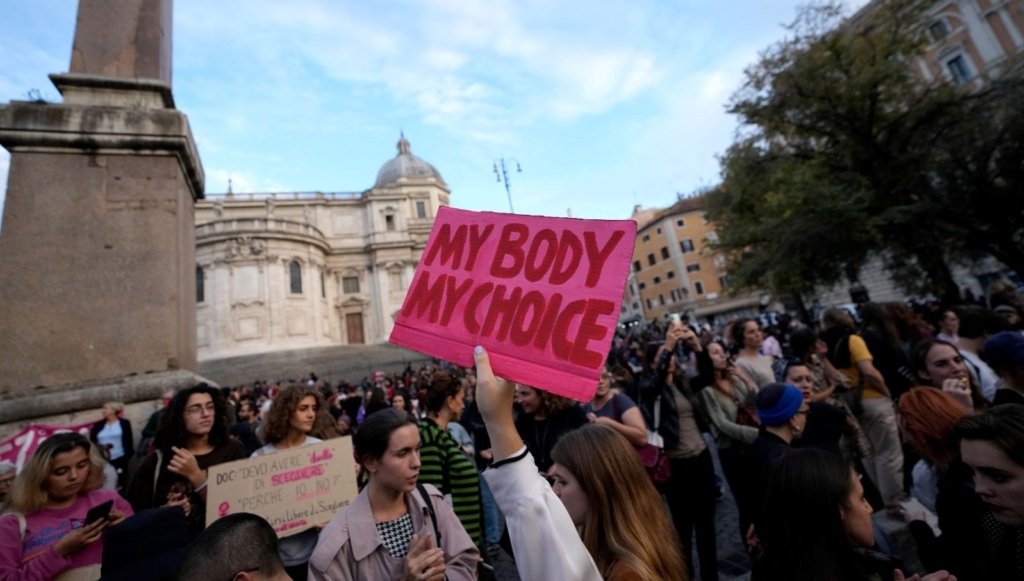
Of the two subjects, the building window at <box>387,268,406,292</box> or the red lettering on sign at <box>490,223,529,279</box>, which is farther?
the building window at <box>387,268,406,292</box>

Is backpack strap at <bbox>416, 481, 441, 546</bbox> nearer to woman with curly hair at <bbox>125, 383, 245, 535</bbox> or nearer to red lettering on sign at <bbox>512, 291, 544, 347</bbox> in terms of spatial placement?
red lettering on sign at <bbox>512, 291, 544, 347</bbox>

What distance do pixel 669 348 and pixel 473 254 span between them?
219 centimetres

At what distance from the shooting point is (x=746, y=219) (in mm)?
21266

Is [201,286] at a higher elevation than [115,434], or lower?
→ higher

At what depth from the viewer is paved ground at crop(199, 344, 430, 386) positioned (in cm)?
2561

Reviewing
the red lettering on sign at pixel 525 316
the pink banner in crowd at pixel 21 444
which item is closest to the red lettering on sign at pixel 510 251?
the red lettering on sign at pixel 525 316

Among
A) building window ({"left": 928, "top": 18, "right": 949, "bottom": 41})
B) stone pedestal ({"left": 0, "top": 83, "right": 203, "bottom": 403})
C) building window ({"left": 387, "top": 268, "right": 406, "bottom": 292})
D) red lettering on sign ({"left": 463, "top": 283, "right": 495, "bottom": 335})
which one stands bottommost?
red lettering on sign ({"left": 463, "top": 283, "right": 495, "bottom": 335})

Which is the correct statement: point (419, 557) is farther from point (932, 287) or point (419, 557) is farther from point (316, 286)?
point (316, 286)

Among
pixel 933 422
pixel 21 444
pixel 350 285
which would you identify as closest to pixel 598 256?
pixel 933 422

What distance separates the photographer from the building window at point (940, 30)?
26453 millimetres

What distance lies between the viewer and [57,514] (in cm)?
226

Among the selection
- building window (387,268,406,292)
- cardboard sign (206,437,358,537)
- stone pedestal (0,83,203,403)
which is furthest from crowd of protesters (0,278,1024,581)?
building window (387,268,406,292)

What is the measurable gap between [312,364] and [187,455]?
1092 inches

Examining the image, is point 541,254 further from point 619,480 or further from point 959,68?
point 959,68
